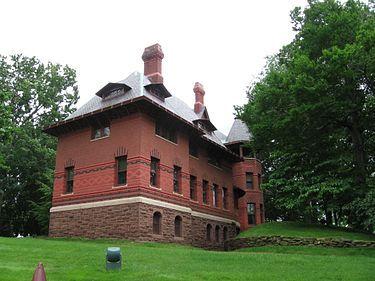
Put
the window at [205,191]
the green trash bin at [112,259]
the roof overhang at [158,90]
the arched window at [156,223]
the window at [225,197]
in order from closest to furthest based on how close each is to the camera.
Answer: the green trash bin at [112,259] < the arched window at [156,223] < the roof overhang at [158,90] < the window at [205,191] < the window at [225,197]

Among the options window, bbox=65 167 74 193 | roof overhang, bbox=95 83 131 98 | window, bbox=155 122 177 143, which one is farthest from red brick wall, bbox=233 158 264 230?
window, bbox=65 167 74 193

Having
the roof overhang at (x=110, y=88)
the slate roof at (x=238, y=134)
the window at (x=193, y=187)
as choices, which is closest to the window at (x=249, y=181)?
the slate roof at (x=238, y=134)

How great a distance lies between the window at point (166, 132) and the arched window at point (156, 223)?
486cm

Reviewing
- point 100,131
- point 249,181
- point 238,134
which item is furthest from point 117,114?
point 249,181

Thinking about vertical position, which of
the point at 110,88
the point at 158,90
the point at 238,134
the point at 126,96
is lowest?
the point at 126,96

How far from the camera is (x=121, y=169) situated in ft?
83.9

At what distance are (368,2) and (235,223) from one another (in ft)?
61.3

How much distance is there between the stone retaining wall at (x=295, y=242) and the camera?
77.9 feet

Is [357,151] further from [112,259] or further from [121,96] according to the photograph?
[112,259]

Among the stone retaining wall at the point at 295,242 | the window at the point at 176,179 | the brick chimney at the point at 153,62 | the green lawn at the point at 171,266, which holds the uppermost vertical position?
the brick chimney at the point at 153,62

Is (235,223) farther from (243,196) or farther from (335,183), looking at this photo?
(335,183)

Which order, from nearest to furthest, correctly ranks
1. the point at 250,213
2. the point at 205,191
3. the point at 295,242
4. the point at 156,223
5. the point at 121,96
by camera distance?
1. the point at 156,223
2. the point at 295,242
3. the point at 121,96
4. the point at 205,191
5. the point at 250,213

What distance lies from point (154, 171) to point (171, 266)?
12502mm

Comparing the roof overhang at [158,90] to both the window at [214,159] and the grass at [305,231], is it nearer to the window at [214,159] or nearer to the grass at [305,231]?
the window at [214,159]
